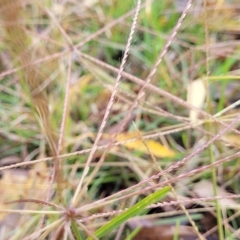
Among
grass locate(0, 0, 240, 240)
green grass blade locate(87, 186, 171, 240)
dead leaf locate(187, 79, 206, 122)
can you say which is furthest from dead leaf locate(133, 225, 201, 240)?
dead leaf locate(187, 79, 206, 122)

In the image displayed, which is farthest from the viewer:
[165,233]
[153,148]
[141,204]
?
[153,148]

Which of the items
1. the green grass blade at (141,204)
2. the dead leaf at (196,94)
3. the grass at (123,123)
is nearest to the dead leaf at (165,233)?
the grass at (123,123)

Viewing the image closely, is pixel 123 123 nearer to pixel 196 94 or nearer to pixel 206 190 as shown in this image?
pixel 206 190

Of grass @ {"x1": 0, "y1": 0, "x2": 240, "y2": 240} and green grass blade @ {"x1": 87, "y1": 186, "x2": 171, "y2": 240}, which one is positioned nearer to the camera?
green grass blade @ {"x1": 87, "y1": 186, "x2": 171, "y2": 240}

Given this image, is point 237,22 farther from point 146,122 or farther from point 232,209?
point 232,209

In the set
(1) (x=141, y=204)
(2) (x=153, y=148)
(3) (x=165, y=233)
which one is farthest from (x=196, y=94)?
(1) (x=141, y=204)

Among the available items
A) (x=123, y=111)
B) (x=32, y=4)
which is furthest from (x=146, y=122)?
(x=32, y=4)

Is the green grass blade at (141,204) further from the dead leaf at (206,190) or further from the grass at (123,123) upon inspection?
the dead leaf at (206,190)

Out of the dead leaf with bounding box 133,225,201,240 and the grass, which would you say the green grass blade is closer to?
the grass
